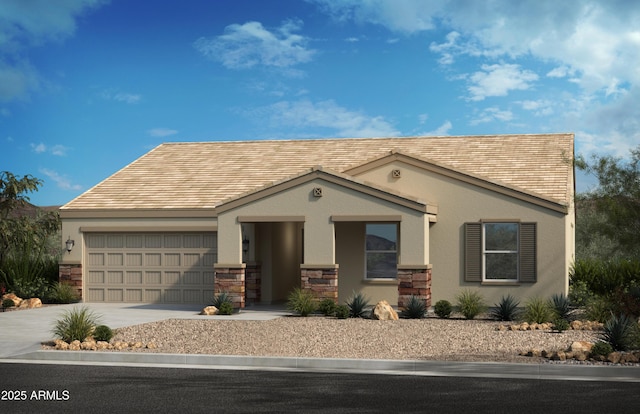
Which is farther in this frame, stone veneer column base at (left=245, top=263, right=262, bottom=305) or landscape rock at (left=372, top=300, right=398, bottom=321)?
stone veneer column base at (left=245, top=263, right=262, bottom=305)

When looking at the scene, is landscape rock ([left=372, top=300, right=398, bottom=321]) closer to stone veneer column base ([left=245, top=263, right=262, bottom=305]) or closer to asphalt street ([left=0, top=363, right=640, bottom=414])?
stone veneer column base ([left=245, top=263, right=262, bottom=305])

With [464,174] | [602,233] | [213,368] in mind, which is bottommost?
[213,368]

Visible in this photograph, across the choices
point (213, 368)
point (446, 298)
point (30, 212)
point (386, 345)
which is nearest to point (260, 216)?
point (446, 298)

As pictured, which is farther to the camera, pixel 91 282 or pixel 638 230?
pixel 91 282

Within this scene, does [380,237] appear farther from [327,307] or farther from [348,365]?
[348,365]

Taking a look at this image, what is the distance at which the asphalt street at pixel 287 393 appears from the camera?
1034 centimetres

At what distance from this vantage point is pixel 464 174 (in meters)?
25.3

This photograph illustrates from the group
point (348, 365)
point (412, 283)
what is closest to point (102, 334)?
point (348, 365)

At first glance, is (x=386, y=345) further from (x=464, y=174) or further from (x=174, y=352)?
(x=464, y=174)

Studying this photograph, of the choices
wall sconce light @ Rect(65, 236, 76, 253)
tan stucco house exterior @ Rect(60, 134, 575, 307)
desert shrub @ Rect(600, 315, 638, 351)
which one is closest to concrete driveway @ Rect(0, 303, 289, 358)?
tan stucco house exterior @ Rect(60, 134, 575, 307)

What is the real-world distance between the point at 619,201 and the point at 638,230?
0.91m

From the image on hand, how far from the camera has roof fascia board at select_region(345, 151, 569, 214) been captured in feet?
79.4

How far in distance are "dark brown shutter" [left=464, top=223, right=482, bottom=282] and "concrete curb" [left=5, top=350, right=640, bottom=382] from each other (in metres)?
11.5

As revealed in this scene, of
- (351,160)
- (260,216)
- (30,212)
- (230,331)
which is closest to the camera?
→ (230,331)
